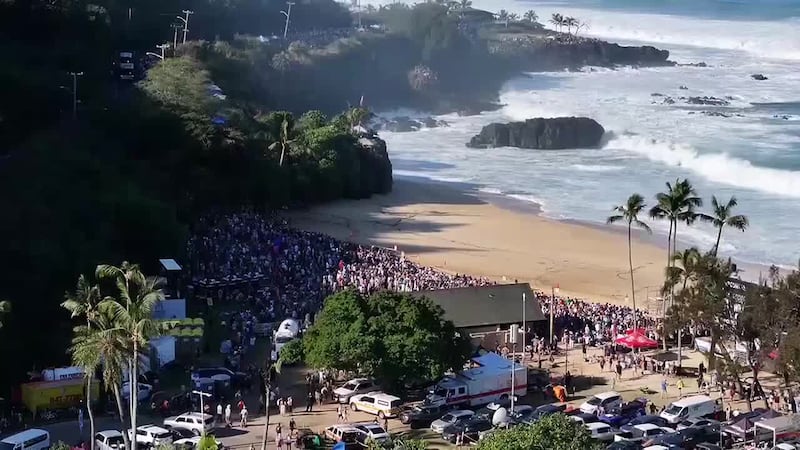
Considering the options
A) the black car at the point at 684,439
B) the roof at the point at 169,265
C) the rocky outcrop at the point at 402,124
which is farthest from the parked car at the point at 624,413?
the rocky outcrop at the point at 402,124

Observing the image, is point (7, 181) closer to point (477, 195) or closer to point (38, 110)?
point (38, 110)

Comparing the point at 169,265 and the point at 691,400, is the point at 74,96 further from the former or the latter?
the point at 691,400

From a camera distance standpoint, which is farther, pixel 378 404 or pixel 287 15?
pixel 287 15

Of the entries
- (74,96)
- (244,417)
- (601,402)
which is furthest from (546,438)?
(74,96)

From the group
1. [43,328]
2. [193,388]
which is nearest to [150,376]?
[193,388]

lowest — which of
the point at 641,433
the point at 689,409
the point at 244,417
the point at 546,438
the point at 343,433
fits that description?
the point at 244,417

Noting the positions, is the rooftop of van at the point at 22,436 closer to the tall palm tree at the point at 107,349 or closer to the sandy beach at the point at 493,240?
the tall palm tree at the point at 107,349

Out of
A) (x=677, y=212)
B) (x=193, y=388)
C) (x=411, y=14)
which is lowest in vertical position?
(x=193, y=388)
